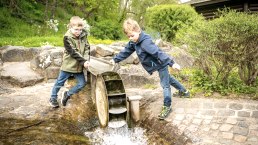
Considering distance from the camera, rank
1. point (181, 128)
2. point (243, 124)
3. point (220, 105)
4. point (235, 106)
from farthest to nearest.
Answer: point (220, 105) → point (235, 106) → point (181, 128) → point (243, 124)

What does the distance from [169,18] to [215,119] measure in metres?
8.43

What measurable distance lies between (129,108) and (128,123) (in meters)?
0.33

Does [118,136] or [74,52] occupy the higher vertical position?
[74,52]

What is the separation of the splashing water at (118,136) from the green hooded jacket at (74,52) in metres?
1.45

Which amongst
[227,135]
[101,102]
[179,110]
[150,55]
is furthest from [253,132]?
[101,102]

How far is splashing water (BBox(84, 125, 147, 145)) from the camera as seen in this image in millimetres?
5074

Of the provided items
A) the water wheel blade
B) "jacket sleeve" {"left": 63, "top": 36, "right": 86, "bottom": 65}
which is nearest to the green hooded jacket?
"jacket sleeve" {"left": 63, "top": 36, "right": 86, "bottom": 65}

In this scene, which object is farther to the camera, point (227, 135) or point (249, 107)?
point (249, 107)

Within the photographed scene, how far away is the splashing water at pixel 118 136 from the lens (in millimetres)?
5074

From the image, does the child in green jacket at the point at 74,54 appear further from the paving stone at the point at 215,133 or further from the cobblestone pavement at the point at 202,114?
the paving stone at the point at 215,133

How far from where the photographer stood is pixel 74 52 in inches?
227

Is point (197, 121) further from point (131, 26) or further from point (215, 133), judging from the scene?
point (131, 26)

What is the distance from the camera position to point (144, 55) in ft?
17.9

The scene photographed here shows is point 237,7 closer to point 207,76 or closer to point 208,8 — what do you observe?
point 208,8
